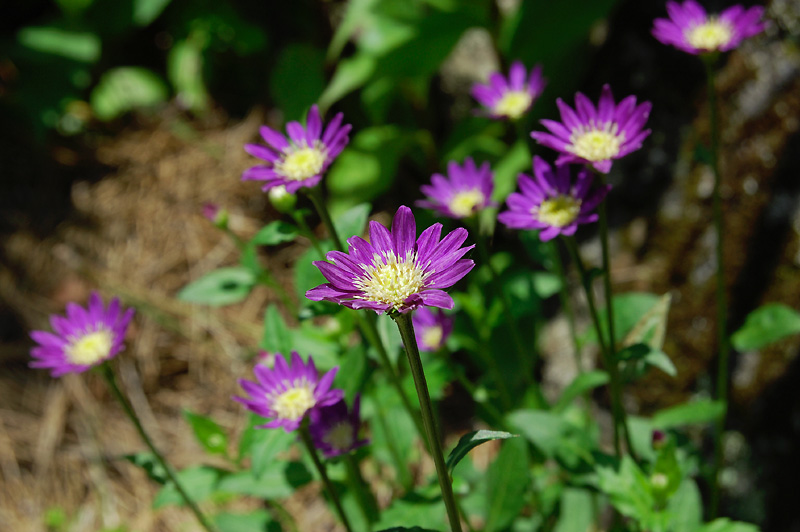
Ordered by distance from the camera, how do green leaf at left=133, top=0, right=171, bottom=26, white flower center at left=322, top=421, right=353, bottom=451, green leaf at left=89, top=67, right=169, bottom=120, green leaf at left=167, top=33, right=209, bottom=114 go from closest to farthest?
1. white flower center at left=322, top=421, right=353, bottom=451
2. green leaf at left=133, top=0, right=171, bottom=26
3. green leaf at left=167, top=33, right=209, bottom=114
4. green leaf at left=89, top=67, right=169, bottom=120

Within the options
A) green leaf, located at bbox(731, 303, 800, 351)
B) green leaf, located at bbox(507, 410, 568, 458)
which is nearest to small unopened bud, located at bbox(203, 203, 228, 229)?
green leaf, located at bbox(507, 410, 568, 458)

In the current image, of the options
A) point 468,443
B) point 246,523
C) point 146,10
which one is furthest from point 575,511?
point 146,10

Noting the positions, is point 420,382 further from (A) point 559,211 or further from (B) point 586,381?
(B) point 586,381

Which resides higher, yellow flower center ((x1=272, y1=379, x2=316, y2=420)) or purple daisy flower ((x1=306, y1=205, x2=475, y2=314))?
purple daisy flower ((x1=306, y1=205, x2=475, y2=314))

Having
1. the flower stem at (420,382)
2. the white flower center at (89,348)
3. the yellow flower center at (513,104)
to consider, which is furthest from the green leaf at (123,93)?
the flower stem at (420,382)

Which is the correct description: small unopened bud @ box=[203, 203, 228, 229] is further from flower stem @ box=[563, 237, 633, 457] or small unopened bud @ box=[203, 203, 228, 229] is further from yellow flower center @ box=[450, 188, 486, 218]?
flower stem @ box=[563, 237, 633, 457]

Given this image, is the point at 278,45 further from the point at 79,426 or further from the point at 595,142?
the point at 595,142
